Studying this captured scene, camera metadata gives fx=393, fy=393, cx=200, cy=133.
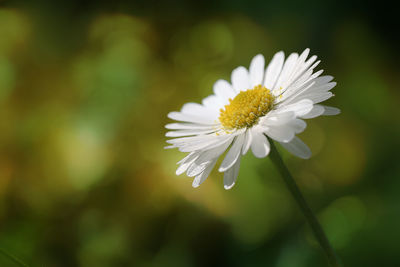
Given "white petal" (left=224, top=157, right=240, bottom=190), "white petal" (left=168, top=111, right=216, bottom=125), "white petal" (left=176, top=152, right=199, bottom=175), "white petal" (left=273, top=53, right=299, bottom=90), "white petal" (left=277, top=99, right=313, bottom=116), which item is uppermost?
"white petal" (left=168, top=111, right=216, bottom=125)

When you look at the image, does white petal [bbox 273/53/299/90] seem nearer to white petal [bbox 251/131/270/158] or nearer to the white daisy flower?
the white daisy flower

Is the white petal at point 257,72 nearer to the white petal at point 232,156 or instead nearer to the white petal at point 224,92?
the white petal at point 224,92

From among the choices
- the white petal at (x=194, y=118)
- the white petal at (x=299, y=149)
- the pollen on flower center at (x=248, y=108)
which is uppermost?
the white petal at (x=194, y=118)

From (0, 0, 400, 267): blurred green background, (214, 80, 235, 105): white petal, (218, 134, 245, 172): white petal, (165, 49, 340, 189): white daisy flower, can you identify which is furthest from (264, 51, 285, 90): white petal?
(0, 0, 400, 267): blurred green background

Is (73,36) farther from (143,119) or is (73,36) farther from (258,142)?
(258,142)

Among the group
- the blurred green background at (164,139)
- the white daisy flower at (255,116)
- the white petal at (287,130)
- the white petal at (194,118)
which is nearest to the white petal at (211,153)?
the white daisy flower at (255,116)

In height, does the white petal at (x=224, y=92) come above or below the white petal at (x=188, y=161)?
above
